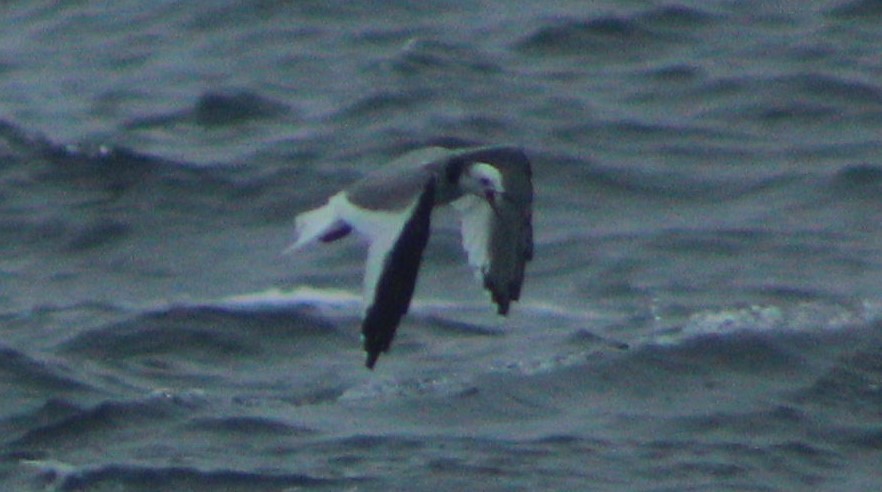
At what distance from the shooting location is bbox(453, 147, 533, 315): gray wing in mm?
8672

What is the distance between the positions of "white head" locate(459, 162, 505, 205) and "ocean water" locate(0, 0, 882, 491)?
1224 mm

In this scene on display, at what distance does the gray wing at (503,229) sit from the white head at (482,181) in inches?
2.4

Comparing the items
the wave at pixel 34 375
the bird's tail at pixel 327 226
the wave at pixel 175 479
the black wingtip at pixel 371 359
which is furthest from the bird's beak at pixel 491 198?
the wave at pixel 34 375

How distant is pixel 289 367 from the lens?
10742 mm

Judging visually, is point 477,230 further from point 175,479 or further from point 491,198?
point 175,479

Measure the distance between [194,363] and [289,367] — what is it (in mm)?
470

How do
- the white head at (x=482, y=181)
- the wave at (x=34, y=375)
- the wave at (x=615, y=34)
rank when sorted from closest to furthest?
1. the white head at (x=482, y=181)
2. the wave at (x=34, y=375)
3. the wave at (x=615, y=34)

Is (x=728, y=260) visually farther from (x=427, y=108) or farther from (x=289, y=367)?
(x=427, y=108)

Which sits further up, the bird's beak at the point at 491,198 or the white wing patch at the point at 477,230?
the bird's beak at the point at 491,198

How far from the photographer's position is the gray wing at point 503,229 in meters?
8.67

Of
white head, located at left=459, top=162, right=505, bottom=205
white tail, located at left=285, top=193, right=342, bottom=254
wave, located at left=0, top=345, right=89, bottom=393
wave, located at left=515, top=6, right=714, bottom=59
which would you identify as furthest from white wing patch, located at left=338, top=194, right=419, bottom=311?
wave, located at left=515, top=6, right=714, bottom=59

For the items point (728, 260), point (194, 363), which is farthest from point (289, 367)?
point (728, 260)

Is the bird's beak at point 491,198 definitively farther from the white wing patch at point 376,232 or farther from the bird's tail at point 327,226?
the white wing patch at point 376,232

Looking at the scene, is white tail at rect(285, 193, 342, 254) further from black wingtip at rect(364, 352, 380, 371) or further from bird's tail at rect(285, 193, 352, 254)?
black wingtip at rect(364, 352, 380, 371)
